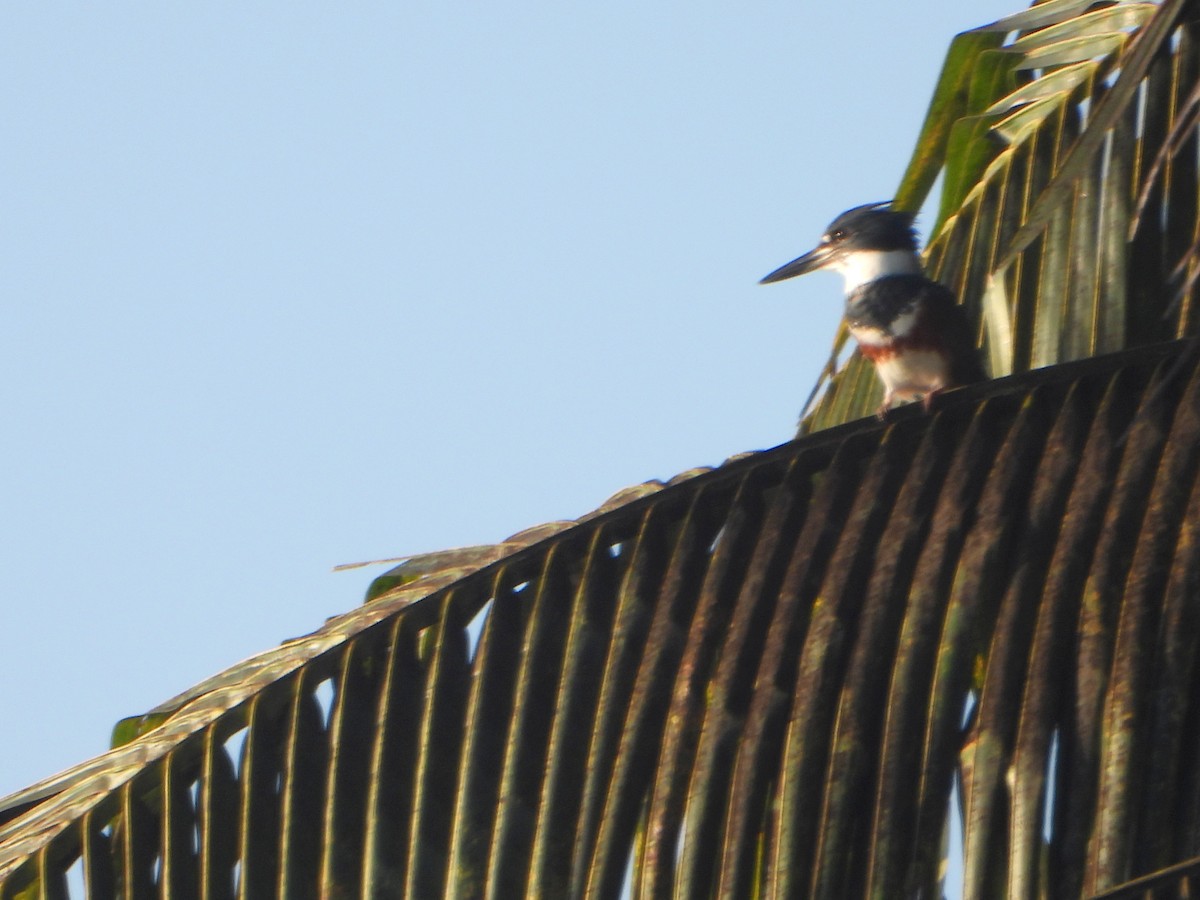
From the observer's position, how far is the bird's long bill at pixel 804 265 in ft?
18.0

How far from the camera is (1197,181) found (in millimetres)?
3426

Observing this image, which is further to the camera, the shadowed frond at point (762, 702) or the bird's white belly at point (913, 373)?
the bird's white belly at point (913, 373)

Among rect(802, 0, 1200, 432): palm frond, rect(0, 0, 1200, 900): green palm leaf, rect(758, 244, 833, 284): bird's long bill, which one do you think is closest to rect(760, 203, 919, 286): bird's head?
rect(758, 244, 833, 284): bird's long bill

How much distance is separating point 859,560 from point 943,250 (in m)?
1.51

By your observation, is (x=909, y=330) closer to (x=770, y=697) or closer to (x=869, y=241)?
(x=869, y=241)

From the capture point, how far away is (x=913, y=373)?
4.36 meters

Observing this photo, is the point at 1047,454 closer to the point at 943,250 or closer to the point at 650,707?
the point at 650,707

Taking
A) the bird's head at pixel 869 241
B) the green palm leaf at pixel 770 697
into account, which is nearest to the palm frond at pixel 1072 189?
the green palm leaf at pixel 770 697

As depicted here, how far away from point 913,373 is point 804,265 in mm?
1319

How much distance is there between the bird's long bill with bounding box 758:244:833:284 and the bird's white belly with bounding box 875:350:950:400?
3.38 ft

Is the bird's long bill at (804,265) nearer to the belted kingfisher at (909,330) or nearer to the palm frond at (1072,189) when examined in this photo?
the belted kingfisher at (909,330)

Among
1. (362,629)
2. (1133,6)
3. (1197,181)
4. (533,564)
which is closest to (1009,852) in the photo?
(533,564)

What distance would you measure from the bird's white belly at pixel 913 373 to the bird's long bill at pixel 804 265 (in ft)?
3.38

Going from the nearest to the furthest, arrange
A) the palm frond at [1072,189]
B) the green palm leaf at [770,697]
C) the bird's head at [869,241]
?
1. the green palm leaf at [770,697]
2. the palm frond at [1072,189]
3. the bird's head at [869,241]
